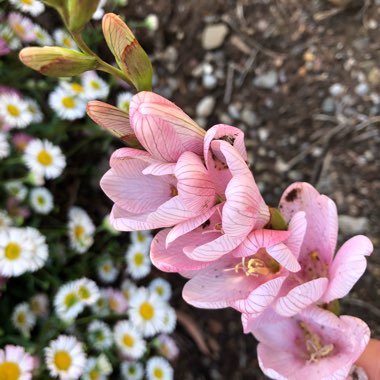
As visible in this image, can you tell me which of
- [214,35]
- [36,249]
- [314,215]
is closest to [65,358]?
[36,249]

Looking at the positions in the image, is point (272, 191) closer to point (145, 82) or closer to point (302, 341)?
point (302, 341)

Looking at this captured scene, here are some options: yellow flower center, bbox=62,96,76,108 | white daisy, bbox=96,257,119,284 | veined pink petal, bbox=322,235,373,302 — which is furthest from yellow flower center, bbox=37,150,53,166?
veined pink petal, bbox=322,235,373,302

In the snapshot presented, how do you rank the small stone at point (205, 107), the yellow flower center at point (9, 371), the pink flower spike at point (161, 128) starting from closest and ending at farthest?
the pink flower spike at point (161, 128) → the yellow flower center at point (9, 371) → the small stone at point (205, 107)

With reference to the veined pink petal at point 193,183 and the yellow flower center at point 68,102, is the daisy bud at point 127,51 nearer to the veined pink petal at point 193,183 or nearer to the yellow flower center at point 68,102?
the veined pink petal at point 193,183

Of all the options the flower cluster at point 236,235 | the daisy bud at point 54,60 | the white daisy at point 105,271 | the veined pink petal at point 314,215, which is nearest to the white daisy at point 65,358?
the white daisy at point 105,271

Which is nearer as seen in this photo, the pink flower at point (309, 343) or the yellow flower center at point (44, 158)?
the pink flower at point (309, 343)

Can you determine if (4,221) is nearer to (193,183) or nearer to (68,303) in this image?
(68,303)
